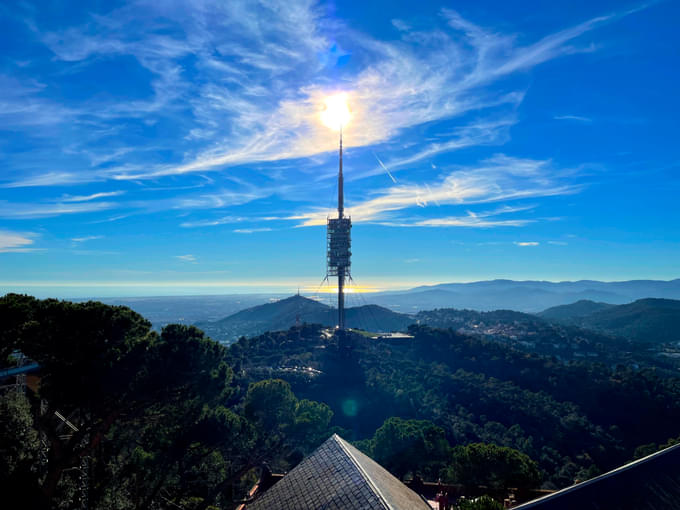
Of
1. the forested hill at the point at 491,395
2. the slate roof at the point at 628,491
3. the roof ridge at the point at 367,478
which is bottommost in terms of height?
the forested hill at the point at 491,395

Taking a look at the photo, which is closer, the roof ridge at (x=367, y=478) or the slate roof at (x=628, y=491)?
the roof ridge at (x=367, y=478)

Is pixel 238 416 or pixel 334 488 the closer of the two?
pixel 334 488

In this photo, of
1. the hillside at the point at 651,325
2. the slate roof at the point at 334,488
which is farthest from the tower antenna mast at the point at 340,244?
the hillside at the point at 651,325

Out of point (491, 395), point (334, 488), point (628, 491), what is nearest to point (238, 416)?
point (334, 488)

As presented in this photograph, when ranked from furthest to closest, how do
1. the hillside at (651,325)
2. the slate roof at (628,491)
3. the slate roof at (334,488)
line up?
the hillside at (651,325), the slate roof at (628,491), the slate roof at (334,488)

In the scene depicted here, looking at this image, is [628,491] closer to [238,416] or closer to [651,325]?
[238,416]

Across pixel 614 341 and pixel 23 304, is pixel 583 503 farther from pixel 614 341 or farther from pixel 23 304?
pixel 614 341

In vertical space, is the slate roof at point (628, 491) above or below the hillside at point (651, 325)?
above

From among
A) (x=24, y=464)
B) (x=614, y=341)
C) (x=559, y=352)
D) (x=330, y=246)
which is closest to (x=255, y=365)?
(x=330, y=246)

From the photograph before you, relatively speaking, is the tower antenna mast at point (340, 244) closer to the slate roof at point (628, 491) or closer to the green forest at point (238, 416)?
the green forest at point (238, 416)
